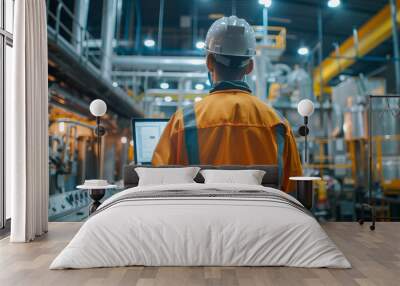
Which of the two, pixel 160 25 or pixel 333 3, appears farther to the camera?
pixel 333 3

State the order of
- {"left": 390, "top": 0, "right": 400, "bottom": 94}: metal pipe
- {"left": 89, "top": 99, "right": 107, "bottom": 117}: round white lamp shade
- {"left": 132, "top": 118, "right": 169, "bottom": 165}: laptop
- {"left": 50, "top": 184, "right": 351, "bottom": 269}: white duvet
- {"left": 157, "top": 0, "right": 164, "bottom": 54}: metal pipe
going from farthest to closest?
{"left": 390, "top": 0, "right": 400, "bottom": 94}: metal pipe → {"left": 157, "top": 0, "right": 164, "bottom": 54}: metal pipe → {"left": 132, "top": 118, "right": 169, "bottom": 165}: laptop → {"left": 89, "top": 99, "right": 107, "bottom": 117}: round white lamp shade → {"left": 50, "top": 184, "right": 351, "bottom": 269}: white duvet

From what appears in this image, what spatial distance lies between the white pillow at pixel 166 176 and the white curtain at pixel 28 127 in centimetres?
92

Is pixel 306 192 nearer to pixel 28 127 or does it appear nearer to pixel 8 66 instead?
pixel 28 127

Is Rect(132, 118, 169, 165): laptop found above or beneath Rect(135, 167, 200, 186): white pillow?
above

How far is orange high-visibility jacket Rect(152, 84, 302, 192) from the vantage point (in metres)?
4.86

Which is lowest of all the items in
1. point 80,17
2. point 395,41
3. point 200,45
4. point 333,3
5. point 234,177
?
point 234,177

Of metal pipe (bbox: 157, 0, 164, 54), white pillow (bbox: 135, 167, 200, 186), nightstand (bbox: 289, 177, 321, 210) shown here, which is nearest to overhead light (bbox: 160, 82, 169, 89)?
metal pipe (bbox: 157, 0, 164, 54)

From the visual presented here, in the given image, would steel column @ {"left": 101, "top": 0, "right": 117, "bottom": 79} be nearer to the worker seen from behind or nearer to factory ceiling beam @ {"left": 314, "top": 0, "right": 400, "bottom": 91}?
the worker seen from behind

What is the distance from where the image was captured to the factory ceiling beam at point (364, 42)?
270 inches

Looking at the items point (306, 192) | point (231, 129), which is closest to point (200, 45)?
point (231, 129)

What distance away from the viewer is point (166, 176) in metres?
4.30

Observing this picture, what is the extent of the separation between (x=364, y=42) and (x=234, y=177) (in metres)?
3.88

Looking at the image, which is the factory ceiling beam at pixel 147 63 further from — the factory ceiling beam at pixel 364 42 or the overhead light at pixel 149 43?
the factory ceiling beam at pixel 364 42

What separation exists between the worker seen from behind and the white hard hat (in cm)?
1
